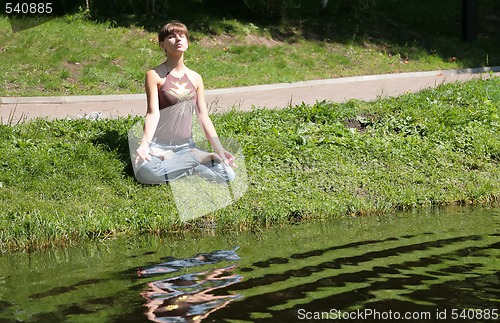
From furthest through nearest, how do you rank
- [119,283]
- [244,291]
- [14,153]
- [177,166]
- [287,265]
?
[14,153], [177,166], [287,265], [119,283], [244,291]

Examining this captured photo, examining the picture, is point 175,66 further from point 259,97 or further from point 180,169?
point 259,97

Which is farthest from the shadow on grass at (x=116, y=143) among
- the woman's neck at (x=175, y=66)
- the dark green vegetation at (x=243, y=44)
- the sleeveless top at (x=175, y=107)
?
the dark green vegetation at (x=243, y=44)

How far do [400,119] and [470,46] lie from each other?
11.1m

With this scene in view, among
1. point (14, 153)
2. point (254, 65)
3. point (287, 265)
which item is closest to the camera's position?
point (287, 265)

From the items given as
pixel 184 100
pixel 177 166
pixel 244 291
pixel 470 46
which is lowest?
pixel 244 291

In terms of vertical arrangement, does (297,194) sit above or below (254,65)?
below

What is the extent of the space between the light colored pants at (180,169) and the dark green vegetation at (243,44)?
7571 mm

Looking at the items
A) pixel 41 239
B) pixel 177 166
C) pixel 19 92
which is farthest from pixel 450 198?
pixel 19 92

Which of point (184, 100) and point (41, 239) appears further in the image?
point (184, 100)

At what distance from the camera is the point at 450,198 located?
10.4 m

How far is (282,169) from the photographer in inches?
423

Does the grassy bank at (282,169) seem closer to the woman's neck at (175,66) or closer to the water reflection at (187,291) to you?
the woman's neck at (175,66)

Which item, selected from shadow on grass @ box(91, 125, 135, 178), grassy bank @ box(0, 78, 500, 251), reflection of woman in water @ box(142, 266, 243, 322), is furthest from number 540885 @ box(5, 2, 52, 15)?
reflection of woman in water @ box(142, 266, 243, 322)

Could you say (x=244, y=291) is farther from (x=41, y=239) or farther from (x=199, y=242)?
(x=41, y=239)
